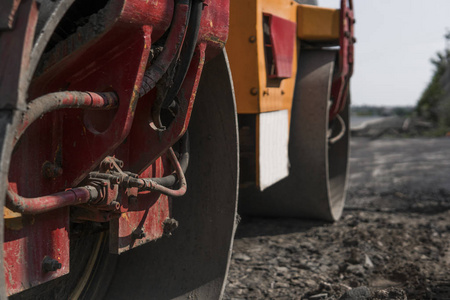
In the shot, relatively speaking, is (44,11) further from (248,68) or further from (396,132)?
(396,132)

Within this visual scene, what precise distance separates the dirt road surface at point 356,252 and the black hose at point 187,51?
1300 millimetres

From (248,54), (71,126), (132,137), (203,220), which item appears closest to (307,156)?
(248,54)

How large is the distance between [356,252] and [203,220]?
57.7 inches

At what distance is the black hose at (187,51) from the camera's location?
68.5 inches

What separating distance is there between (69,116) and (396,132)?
15.9 m

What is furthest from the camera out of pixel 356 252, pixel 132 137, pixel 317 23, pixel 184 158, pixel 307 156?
pixel 307 156

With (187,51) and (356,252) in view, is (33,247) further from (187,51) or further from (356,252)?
(356,252)

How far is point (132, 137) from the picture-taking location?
6.20 ft

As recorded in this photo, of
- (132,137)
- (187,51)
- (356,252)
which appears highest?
(187,51)

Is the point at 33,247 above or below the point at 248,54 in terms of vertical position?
below

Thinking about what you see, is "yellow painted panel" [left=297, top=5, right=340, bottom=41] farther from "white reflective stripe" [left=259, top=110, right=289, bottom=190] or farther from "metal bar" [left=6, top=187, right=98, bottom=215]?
"metal bar" [left=6, top=187, right=98, bottom=215]

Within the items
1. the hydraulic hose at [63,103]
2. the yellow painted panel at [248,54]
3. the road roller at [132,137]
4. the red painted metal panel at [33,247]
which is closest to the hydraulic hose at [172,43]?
the road roller at [132,137]

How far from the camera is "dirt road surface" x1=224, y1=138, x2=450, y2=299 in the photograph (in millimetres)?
2880

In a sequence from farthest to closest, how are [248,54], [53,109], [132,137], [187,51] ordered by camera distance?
[248,54] < [132,137] < [187,51] < [53,109]
